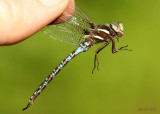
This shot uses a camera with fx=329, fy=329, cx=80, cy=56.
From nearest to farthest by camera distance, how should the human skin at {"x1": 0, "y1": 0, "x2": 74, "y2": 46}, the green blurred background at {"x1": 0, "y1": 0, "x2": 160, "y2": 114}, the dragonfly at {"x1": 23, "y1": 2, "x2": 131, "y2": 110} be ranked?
the human skin at {"x1": 0, "y1": 0, "x2": 74, "y2": 46} < the dragonfly at {"x1": 23, "y1": 2, "x2": 131, "y2": 110} < the green blurred background at {"x1": 0, "y1": 0, "x2": 160, "y2": 114}

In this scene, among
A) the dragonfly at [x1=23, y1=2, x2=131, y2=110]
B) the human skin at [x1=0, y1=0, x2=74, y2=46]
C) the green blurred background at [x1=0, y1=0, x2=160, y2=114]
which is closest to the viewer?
the human skin at [x1=0, y1=0, x2=74, y2=46]

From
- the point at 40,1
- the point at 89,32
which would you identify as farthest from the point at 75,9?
the point at 40,1

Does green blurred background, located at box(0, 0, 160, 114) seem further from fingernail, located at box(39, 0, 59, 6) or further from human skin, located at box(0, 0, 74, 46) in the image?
fingernail, located at box(39, 0, 59, 6)

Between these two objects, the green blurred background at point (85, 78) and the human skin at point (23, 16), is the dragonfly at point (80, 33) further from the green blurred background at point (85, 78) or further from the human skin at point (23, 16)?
the green blurred background at point (85, 78)

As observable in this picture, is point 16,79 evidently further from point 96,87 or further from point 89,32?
point 89,32

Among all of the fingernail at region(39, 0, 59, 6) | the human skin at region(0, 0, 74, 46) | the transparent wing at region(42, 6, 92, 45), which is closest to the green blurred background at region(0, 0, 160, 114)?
the transparent wing at region(42, 6, 92, 45)

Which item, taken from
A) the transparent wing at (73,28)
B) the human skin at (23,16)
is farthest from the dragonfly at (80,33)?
the human skin at (23,16)

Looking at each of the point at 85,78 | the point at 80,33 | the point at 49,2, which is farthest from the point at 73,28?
the point at 85,78
